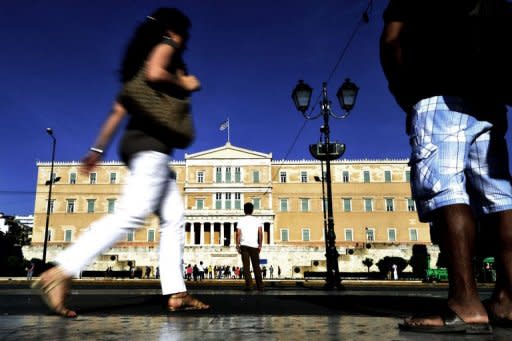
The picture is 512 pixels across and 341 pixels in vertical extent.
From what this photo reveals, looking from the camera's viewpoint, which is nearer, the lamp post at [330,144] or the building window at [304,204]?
the lamp post at [330,144]

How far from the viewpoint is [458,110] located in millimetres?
2072

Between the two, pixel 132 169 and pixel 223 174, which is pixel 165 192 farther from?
pixel 223 174

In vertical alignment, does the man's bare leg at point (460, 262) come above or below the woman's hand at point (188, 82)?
below

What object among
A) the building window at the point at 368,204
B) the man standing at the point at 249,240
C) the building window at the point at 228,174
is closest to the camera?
the man standing at the point at 249,240

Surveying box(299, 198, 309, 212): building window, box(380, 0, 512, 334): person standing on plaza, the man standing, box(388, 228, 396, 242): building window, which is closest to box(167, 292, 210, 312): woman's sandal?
box(380, 0, 512, 334): person standing on plaza

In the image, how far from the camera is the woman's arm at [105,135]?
2607 millimetres

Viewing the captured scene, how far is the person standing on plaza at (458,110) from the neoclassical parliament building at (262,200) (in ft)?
167

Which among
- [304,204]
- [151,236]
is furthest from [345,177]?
[151,236]

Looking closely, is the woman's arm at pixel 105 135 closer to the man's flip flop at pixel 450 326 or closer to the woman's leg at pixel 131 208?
the woman's leg at pixel 131 208

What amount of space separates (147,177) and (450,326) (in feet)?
5.44

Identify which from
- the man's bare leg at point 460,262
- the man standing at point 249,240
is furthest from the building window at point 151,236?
the man's bare leg at point 460,262

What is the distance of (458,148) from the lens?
2.04 meters

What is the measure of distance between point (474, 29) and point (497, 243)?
100 centimetres

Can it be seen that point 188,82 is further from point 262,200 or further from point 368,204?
point 368,204
